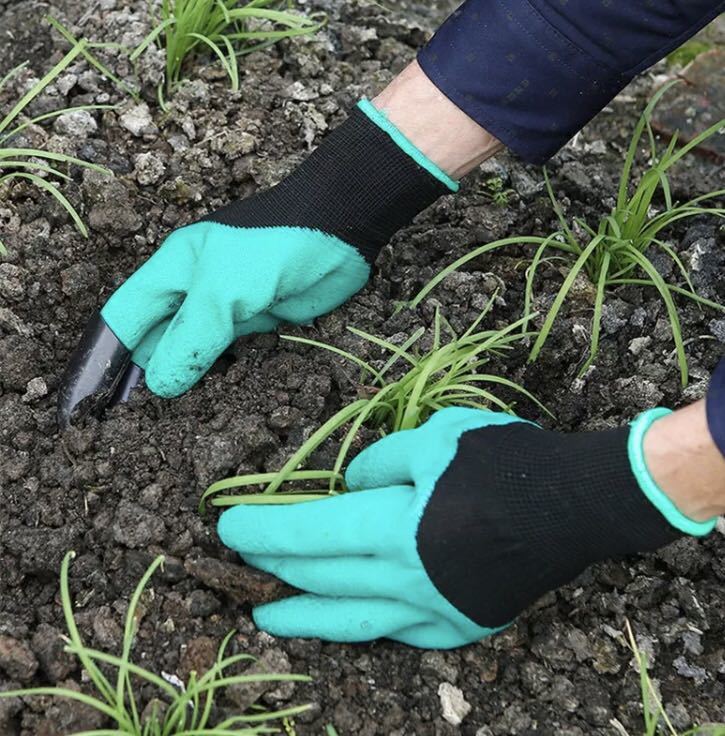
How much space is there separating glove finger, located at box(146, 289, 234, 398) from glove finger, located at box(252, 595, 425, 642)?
0.52m

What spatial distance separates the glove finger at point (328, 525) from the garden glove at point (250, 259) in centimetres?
41

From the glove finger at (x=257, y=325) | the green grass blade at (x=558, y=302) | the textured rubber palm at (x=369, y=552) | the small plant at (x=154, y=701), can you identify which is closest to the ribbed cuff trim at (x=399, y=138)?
the green grass blade at (x=558, y=302)

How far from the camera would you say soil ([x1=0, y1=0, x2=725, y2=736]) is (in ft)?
5.90

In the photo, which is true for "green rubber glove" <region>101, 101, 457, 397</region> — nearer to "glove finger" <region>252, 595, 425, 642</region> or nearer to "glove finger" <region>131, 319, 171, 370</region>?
"glove finger" <region>131, 319, 171, 370</region>

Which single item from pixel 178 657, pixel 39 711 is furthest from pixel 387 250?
pixel 39 711

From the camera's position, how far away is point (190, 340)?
2.05 meters

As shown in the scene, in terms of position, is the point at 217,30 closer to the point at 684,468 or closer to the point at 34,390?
the point at 34,390

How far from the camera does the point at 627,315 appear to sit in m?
2.35

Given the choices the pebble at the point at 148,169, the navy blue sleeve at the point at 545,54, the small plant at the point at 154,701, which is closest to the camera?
the small plant at the point at 154,701

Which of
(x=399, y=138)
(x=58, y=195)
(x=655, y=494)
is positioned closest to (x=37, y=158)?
(x=58, y=195)

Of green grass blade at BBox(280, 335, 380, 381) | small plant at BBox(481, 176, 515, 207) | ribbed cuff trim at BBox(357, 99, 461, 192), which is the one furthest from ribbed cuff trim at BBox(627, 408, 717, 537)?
small plant at BBox(481, 176, 515, 207)

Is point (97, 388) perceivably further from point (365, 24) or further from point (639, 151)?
point (639, 151)

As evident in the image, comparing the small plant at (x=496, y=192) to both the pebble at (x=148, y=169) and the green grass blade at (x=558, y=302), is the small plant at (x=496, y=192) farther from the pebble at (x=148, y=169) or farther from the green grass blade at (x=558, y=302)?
the pebble at (x=148, y=169)

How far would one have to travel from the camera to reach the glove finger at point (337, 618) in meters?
1.76
